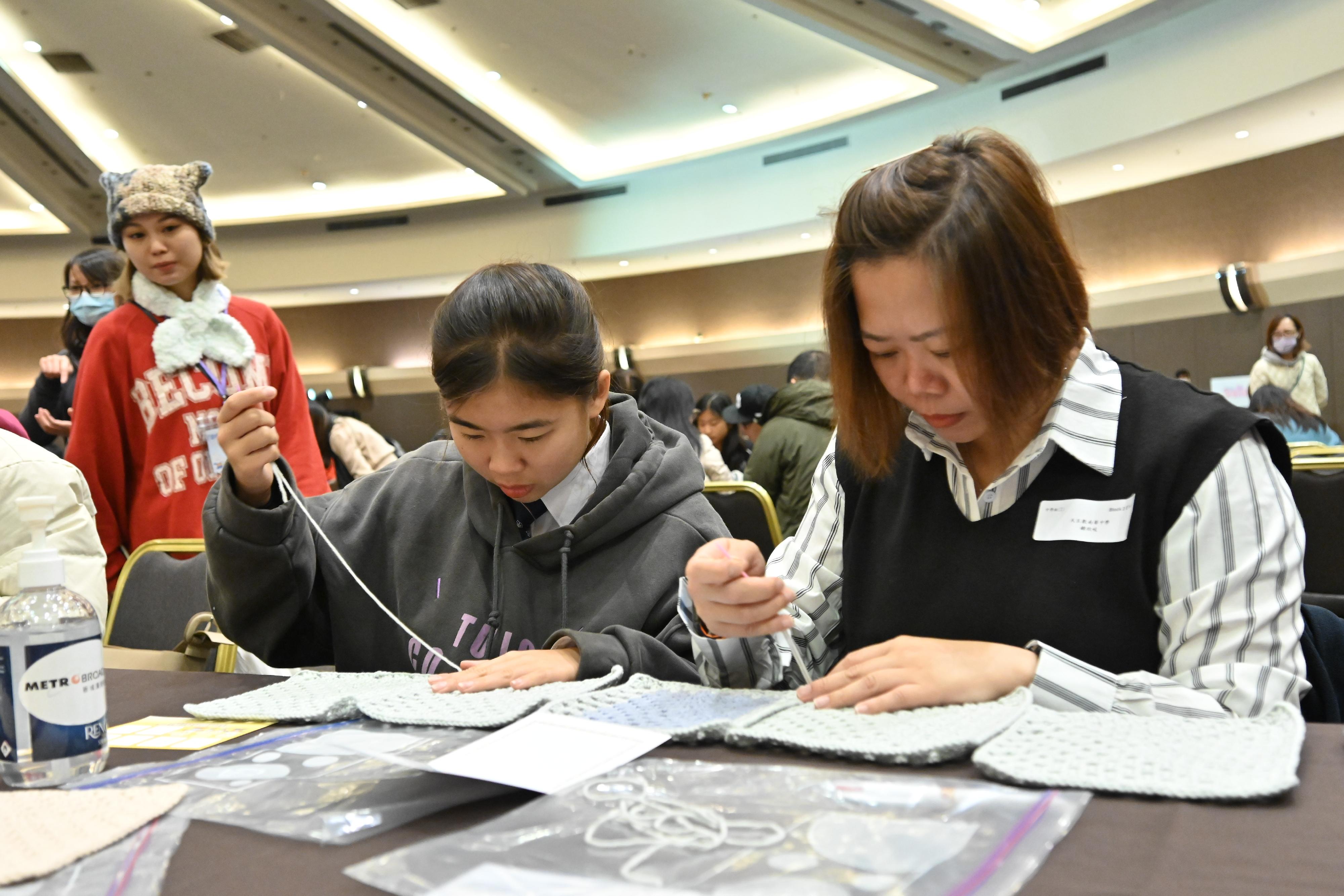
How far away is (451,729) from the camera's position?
84cm

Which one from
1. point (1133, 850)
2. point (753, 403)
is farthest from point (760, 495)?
point (753, 403)

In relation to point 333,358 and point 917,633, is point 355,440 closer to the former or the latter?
point 917,633

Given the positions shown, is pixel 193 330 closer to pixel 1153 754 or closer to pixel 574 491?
pixel 574 491

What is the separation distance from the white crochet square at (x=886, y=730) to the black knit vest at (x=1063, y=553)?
0.86ft

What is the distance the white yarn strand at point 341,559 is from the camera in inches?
50.8

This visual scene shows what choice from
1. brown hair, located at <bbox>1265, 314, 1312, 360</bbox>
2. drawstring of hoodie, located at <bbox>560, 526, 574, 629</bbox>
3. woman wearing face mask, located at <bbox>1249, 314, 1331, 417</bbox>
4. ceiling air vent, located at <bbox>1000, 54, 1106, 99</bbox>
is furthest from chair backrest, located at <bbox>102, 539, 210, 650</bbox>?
ceiling air vent, located at <bbox>1000, 54, 1106, 99</bbox>

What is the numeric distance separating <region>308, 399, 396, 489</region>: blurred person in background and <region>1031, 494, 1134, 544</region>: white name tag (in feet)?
15.4

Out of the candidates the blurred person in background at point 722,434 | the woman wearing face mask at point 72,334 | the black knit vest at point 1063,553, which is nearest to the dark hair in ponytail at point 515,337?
the black knit vest at point 1063,553

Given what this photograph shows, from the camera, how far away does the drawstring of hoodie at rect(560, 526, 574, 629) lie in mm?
1312

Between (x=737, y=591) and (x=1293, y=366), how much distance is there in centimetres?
813

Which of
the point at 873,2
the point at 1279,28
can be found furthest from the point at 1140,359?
the point at 873,2

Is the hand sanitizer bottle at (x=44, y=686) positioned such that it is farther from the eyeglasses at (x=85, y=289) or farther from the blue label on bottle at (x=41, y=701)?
the eyeglasses at (x=85, y=289)

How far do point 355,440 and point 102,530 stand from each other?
335 cm

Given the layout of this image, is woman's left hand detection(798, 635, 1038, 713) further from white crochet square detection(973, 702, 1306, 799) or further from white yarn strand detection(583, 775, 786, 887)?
white yarn strand detection(583, 775, 786, 887)
